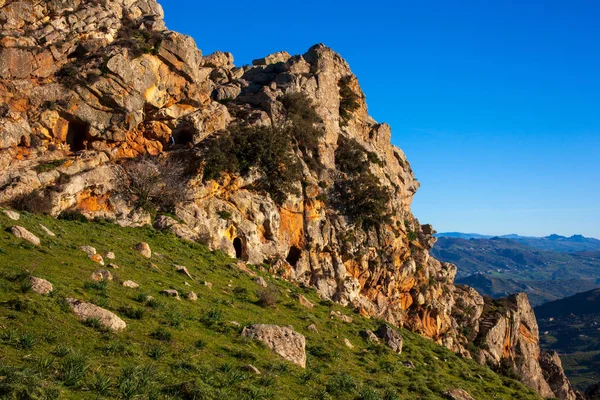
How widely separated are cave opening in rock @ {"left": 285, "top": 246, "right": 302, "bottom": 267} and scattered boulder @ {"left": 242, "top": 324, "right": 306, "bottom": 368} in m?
23.6

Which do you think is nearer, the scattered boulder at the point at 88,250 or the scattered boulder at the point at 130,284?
the scattered boulder at the point at 130,284

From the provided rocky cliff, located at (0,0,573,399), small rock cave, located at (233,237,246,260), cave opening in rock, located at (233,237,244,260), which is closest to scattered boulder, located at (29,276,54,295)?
rocky cliff, located at (0,0,573,399)

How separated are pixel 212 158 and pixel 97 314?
81.7 feet

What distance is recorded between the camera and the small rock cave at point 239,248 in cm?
3678

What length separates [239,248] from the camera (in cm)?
3753

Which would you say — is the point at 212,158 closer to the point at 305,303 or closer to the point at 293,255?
the point at 293,255

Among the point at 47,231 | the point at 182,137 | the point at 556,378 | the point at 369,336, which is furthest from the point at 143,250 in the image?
the point at 556,378

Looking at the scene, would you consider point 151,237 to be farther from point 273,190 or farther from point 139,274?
point 273,190

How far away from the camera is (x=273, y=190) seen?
134 ft

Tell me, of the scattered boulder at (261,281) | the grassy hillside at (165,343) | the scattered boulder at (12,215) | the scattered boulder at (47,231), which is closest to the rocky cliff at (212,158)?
the scattered boulder at (12,215)

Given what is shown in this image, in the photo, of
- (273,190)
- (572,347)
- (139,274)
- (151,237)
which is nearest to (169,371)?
(139,274)

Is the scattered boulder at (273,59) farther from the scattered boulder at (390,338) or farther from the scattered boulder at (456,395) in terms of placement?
the scattered boulder at (456,395)

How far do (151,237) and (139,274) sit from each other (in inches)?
399

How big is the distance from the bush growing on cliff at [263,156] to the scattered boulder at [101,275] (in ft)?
67.2
